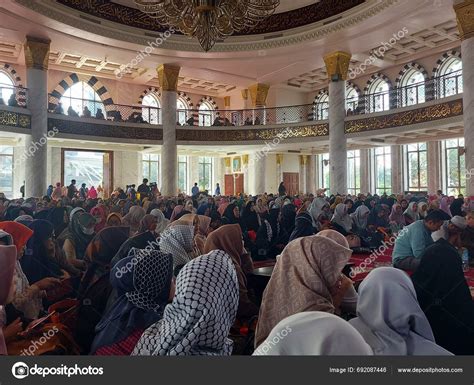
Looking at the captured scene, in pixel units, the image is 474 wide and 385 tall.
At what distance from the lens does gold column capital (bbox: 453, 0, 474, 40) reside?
774 cm

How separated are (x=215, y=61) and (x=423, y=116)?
586 cm

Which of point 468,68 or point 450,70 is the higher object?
point 450,70

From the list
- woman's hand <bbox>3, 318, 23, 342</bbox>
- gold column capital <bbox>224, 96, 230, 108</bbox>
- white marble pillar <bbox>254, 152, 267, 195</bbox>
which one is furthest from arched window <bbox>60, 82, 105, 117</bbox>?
woman's hand <bbox>3, 318, 23, 342</bbox>

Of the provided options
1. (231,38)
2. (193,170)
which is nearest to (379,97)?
(231,38)

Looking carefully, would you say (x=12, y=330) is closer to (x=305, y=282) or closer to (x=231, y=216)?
(x=305, y=282)

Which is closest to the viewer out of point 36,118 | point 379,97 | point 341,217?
point 341,217

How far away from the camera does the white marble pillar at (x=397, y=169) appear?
45.4 ft

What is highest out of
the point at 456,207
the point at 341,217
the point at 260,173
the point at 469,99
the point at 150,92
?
the point at 150,92

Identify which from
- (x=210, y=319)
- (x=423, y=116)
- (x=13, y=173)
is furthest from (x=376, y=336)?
(x=13, y=173)

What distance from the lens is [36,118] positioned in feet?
30.8

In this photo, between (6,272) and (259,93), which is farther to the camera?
(259,93)

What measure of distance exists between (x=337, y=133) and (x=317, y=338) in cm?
1054

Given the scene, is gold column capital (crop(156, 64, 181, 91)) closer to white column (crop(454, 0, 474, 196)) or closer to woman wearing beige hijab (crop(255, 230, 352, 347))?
white column (crop(454, 0, 474, 196))

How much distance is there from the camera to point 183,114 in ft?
53.4
